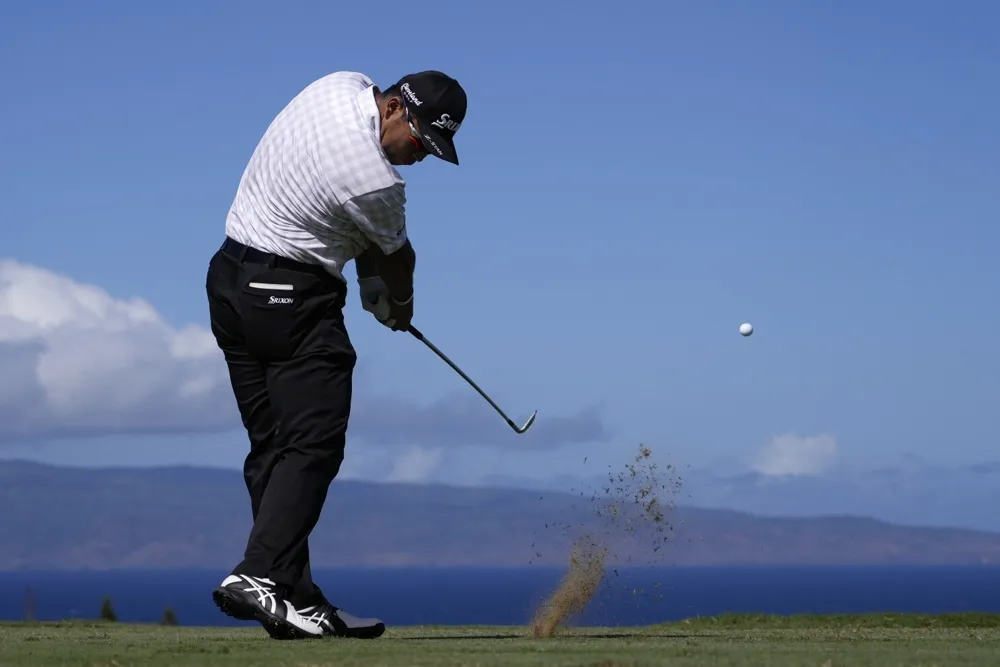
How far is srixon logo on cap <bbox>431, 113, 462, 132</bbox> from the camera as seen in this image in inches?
264

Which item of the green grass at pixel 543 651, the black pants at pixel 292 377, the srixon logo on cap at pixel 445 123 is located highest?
the srixon logo on cap at pixel 445 123

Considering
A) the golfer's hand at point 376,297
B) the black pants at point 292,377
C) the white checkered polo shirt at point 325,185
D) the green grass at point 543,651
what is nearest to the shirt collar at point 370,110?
the white checkered polo shirt at point 325,185

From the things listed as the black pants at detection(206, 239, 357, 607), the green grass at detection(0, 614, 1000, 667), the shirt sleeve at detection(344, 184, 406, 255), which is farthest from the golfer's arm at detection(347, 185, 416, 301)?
the green grass at detection(0, 614, 1000, 667)

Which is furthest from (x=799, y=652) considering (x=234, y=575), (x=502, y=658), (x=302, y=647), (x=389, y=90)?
(x=389, y=90)

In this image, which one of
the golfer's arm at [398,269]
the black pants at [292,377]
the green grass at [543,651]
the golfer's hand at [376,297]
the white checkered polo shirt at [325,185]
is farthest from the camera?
the golfer's hand at [376,297]

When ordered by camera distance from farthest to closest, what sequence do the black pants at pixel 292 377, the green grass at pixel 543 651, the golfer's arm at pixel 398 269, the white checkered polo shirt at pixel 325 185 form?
1. the golfer's arm at pixel 398 269
2. the black pants at pixel 292 377
3. the white checkered polo shirt at pixel 325 185
4. the green grass at pixel 543 651

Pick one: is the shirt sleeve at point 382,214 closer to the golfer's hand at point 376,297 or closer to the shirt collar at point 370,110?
the shirt collar at point 370,110

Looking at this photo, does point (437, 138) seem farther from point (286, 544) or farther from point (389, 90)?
point (286, 544)

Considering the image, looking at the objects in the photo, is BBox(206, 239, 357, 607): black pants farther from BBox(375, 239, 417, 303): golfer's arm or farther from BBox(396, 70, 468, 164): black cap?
BBox(396, 70, 468, 164): black cap

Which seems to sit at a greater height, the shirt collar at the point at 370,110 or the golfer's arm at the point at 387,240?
the shirt collar at the point at 370,110

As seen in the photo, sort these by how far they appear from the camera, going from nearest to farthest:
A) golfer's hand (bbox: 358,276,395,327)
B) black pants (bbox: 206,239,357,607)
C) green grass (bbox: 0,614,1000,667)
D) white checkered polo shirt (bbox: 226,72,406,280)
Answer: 1. green grass (bbox: 0,614,1000,667)
2. white checkered polo shirt (bbox: 226,72,406,280)
3. black pants (bbox: 206,239,357,607)
4. golfer's hand (bbox: 358,276,395,327)

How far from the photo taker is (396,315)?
7570 mm

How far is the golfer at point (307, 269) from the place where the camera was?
259 inches

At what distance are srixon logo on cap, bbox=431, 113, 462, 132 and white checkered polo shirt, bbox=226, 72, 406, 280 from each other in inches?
11.0
